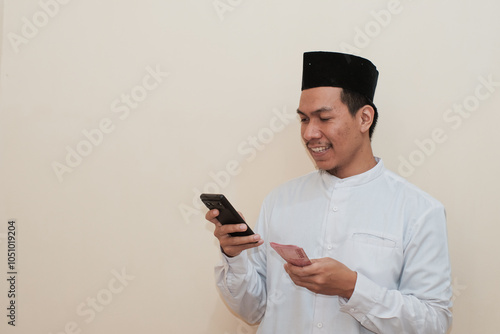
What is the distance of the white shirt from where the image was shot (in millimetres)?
1516

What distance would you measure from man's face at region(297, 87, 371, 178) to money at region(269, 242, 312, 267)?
1.20ft

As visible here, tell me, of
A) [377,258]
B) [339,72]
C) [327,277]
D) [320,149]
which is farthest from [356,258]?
[339,72]

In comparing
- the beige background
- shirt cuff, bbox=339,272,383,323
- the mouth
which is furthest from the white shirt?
the beige background

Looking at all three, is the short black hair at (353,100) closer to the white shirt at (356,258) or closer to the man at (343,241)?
the man at (343,241)

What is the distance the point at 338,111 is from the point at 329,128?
0.21 ft

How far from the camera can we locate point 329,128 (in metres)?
1.67

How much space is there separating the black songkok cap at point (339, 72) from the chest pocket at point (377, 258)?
0.48 metres

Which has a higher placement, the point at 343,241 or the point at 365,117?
the point at 365,117

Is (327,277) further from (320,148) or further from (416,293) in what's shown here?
(320,148)

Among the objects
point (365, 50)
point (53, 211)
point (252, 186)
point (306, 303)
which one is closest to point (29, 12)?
point (53, 211)

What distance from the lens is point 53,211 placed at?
210 cm

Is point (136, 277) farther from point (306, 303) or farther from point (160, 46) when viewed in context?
point (160, 46)

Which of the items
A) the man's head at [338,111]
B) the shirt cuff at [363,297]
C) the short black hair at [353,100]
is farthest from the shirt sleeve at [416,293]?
the short black hair at [353,100]

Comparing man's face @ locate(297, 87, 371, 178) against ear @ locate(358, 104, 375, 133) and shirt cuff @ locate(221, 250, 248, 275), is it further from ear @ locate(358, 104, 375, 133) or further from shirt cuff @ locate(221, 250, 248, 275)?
shirt cuff @ locate(221, 250, 248, 275)
